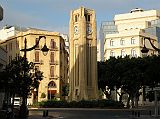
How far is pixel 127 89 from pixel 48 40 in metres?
38.1

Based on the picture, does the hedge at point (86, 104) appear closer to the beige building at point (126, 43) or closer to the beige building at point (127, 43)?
the beige building at point (127, 43)

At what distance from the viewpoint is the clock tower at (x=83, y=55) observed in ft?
251

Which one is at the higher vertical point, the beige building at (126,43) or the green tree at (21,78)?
the beige building at (126,43)

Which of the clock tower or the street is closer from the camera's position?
the street

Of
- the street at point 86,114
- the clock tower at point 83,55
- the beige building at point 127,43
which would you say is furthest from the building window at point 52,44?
the street at point 86,114

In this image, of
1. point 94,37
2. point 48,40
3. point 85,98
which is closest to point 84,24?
point 94,37

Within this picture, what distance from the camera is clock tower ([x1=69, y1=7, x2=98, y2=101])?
76625mm

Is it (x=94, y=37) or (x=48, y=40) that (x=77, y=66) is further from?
(x=48, y=40)

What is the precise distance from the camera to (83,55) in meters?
77.2

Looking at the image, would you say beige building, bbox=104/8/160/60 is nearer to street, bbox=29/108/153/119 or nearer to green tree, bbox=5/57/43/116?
street, bbox=29/108/153/119

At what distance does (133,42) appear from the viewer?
124 metres

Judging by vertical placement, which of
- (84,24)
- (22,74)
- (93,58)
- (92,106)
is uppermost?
(84,24)

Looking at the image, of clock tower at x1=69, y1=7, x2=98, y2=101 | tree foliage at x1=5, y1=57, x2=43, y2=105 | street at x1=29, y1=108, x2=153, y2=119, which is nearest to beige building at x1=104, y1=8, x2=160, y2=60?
clock tower at x1=69, y1=7, x2=98, y2=101

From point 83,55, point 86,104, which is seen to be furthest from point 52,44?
point 86,104
